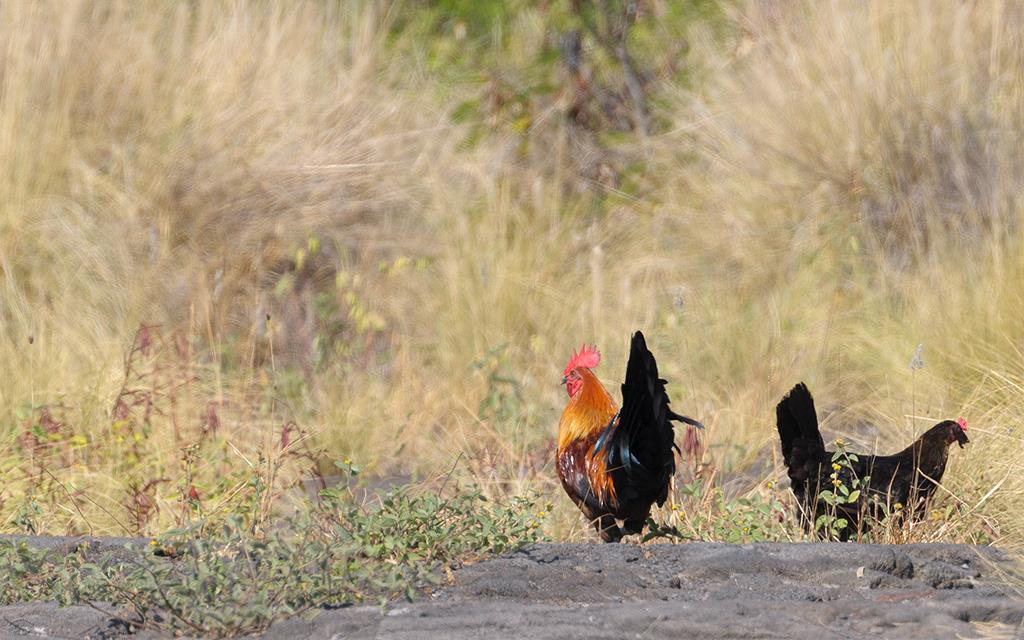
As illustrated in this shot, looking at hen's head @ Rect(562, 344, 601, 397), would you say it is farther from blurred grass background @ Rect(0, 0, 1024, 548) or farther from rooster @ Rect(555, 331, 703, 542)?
blurred grass background @ Rect(0, 0, 1024, 548)

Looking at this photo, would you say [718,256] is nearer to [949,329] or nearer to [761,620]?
[949,329]

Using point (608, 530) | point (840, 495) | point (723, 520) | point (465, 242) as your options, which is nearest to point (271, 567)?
point (608, 530)

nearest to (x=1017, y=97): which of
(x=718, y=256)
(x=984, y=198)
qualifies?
(x=984, y=198)

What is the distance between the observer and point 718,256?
28.5 ft

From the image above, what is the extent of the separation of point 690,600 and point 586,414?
1.20 meters

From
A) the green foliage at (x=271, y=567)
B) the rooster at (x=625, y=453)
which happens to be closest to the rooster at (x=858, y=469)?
the rooster at (x=625, y=453)

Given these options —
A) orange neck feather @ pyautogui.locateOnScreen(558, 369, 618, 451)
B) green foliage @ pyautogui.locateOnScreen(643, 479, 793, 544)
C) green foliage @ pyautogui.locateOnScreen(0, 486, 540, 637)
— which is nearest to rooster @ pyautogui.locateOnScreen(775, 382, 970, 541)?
green foliage @ pyautogui.locateOnScreen(643, 479, 793, 544)

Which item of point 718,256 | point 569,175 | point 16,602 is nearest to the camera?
point 16,602

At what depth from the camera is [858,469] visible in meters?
5.00

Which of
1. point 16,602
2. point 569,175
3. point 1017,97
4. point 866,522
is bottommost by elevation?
point 16,602

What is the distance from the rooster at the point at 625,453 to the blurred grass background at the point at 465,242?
0.55m

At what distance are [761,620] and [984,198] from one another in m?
4.79

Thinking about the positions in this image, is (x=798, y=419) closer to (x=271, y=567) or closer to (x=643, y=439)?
(x=643, y=439)

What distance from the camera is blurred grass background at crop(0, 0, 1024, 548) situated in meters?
6.44
